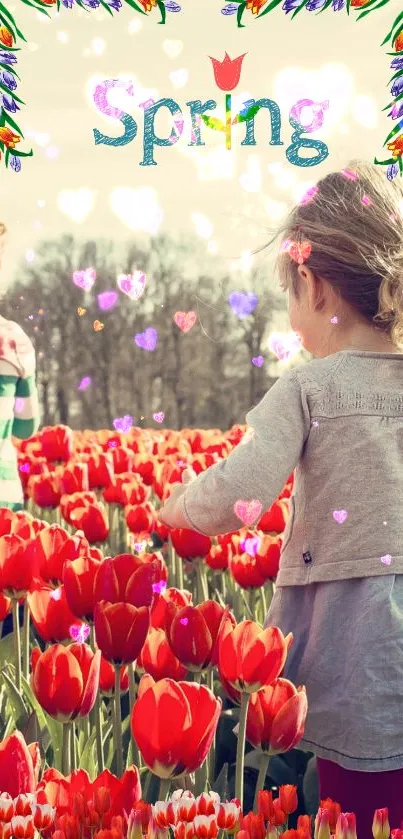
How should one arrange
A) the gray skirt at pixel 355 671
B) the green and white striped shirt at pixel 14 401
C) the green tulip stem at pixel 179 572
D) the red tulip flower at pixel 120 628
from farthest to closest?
the green and white striped shirt at pixel 14 401
the green tulip stem at pixel 179 572
the gray skirt at pixel 355 671
the red tulip flower at pixel 120 628

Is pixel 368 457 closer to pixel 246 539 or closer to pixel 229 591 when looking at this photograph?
pixel 246 539

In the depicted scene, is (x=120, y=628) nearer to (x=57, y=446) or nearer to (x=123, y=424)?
(x=123, y=424)

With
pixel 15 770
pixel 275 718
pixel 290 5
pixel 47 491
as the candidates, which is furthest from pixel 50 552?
pixel 47 491

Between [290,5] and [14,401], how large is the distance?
7.62 ft

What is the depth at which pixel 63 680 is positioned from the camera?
1604mm

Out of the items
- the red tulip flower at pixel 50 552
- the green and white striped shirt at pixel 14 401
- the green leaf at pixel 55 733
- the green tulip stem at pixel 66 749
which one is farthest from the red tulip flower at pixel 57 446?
the green tulip stem at pixel 66 749

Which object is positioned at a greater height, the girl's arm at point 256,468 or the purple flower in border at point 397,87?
the purple flower in border at point 397,87

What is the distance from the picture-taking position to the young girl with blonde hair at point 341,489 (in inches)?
81.4

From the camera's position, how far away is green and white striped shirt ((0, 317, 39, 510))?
421 cm

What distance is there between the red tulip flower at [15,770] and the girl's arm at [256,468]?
853mm

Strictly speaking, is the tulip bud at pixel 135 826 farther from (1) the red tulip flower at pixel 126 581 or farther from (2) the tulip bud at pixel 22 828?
(1) the red tulip flower at pixel 126 581

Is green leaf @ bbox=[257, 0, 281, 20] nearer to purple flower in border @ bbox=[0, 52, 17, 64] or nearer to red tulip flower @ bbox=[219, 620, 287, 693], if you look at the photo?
purple flower in border @ bbox=[0, 52, 17, 64]

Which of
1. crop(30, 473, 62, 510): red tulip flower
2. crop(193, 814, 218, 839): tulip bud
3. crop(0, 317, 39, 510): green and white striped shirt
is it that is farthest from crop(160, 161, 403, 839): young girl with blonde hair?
crop(0, 317, 39, 510): green and white striped shirt

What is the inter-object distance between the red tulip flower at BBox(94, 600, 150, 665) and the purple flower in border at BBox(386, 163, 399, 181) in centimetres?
128
